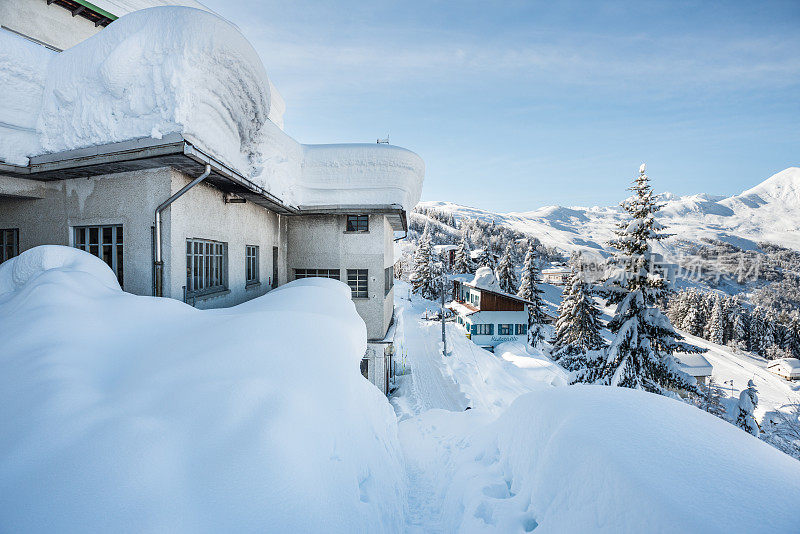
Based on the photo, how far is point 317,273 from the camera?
10.7 meters

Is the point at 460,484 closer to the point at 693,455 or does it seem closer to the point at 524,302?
the point at 693,455

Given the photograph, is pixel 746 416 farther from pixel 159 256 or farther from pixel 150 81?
pixel 150 81

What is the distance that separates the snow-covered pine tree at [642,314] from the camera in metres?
12.0

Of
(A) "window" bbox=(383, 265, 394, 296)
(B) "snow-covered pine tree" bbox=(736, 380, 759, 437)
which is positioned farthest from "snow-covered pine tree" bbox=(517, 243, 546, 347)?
(A) "window" bbox=(383, 265, 394, 296)

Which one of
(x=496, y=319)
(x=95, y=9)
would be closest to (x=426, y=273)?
(x=496, y=319)

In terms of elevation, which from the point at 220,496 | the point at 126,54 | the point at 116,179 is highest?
the point at 126,54

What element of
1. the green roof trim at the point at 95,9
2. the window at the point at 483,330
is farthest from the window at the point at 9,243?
the window at the point at 483,330

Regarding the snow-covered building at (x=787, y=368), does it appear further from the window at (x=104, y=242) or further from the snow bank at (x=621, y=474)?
the window at (x=104, y=242)

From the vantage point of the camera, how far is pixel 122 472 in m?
1.85

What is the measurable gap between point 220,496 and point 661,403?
12.9 feet

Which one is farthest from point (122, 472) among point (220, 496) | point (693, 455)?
point (693, 455)

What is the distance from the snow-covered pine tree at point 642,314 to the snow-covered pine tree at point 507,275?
2223 centimetres

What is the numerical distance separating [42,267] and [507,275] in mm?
35393

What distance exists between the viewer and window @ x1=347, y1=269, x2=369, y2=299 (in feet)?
34.4
